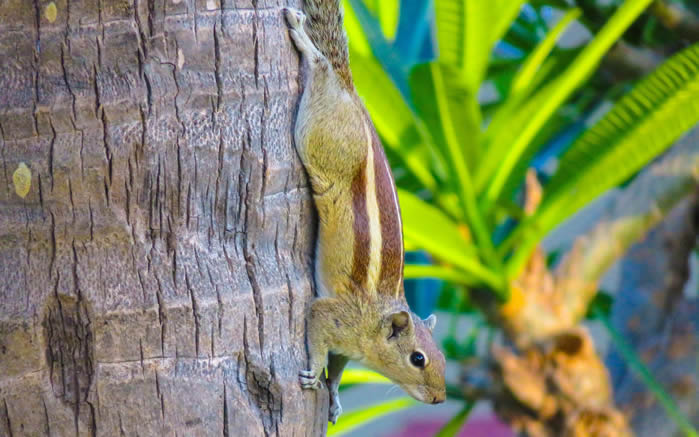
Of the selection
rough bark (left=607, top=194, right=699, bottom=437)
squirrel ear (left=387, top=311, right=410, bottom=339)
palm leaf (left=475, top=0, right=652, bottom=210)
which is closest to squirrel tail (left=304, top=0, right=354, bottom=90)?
squirrel ear (left=387, top=311, right=410, bottom=339)

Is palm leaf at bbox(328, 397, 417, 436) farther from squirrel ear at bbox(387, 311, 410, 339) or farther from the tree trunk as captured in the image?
the tree trunk

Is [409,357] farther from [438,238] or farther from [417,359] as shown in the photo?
[438,238]

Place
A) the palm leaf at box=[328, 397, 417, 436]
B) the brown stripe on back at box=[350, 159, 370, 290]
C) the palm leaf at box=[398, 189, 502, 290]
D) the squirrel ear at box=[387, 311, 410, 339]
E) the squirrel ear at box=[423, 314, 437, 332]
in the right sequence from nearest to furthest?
the brown stripe on back at box=[350, 159, 370, 290] < the squirrel ear at box=[387, 311, 410, 339] < the squirrel ear at box=[423, 314, 437, 332] < the palm leaf at box=[398, 189, 502, 290] < the palm leaf at box=[328, 397, 417, 436]

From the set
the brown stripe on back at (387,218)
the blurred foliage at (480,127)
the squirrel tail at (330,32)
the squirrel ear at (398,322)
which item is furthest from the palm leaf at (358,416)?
the squirrel tail at (330,32)

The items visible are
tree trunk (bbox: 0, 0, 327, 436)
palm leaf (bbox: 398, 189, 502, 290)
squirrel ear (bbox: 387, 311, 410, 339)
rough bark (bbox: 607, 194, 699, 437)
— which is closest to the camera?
tree trunk (bbox: 0, 0, 327, 436)

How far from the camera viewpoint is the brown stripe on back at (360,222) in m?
1.08

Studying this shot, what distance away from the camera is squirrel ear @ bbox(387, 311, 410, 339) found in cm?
120

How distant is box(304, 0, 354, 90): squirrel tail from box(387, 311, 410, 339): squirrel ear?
1.03 feet

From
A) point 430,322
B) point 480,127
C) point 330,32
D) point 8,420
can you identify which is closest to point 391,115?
point 480,127

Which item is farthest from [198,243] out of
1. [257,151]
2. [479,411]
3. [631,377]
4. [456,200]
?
[479,411]

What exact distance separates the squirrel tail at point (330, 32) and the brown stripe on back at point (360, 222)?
12 cm

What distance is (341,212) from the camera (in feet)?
3.43

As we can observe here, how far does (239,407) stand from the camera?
0.91m

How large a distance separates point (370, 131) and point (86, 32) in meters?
0.38
